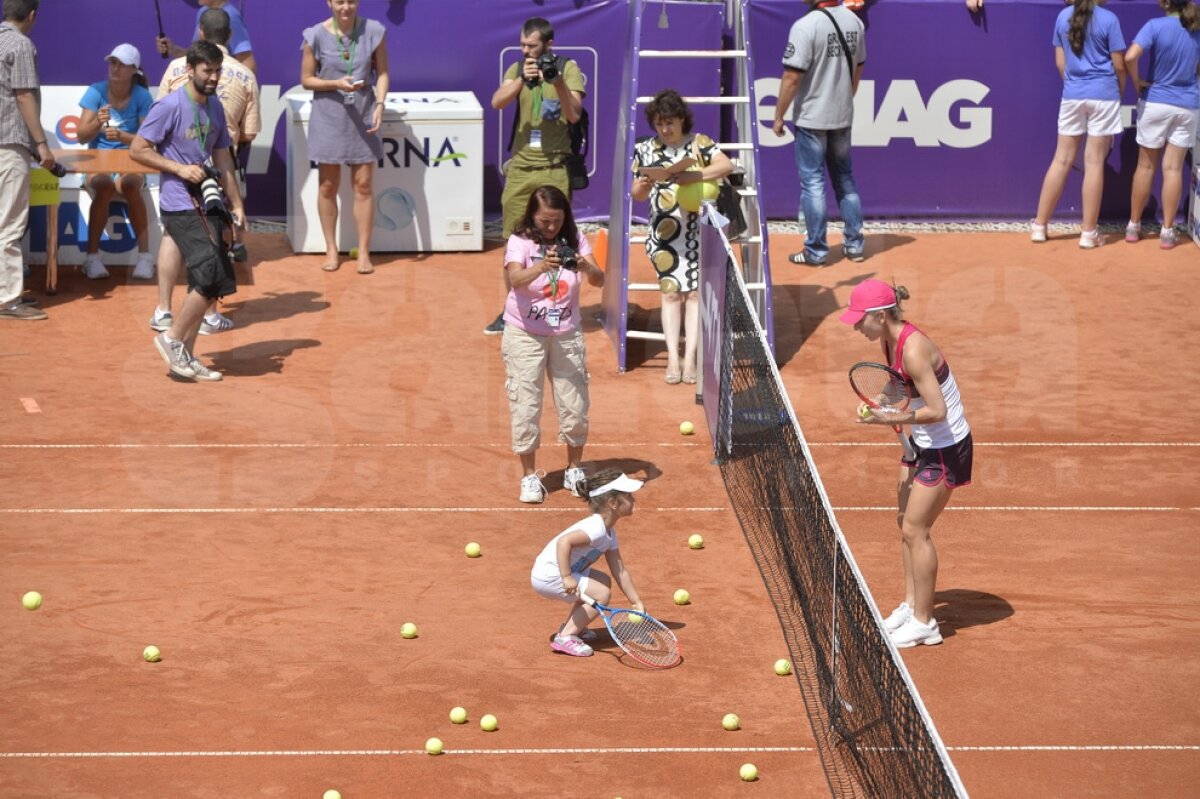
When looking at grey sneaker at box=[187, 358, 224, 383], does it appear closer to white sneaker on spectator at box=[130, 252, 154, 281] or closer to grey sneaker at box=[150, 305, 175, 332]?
grey sneaker at box=[150, 305, 175, 332]

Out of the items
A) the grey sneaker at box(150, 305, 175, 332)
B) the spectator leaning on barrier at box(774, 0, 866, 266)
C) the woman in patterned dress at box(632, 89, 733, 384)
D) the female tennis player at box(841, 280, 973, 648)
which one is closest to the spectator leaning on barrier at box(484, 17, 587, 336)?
the woman in patterned dress at box(632, 89, 733, 384)

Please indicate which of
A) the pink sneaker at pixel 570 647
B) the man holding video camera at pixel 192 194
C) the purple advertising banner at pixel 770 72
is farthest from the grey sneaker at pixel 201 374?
the pink sneaker at pixel 570 647

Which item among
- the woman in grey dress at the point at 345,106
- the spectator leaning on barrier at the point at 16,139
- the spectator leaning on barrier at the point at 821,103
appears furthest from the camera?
the spectator leaning on barrier at the point at 821,103

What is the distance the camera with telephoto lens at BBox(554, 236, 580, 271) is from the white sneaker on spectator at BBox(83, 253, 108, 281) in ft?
21.4

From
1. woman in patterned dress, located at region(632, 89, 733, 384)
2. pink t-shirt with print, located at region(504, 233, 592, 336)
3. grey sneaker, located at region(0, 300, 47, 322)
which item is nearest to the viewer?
pink t-shirt with print, located at region(504, 233, 592, 336)

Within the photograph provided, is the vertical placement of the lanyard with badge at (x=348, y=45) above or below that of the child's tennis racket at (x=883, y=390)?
above

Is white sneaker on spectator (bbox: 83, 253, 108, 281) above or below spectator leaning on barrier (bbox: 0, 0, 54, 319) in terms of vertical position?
below

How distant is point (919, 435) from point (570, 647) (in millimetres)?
1956

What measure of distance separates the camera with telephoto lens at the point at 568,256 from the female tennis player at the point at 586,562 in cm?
191

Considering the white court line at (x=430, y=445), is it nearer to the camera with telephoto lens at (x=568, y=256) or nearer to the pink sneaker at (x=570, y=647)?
the camera with telephoto lens at (x=568, y=256)

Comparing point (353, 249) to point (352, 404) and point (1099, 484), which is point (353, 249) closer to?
point (352, 404)

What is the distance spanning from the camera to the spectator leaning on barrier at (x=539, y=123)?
13.0m

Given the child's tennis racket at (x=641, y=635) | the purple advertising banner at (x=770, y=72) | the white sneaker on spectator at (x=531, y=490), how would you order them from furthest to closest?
the purple advertising banner at (x=770, y=72) → the white sneaker on spectator at (x=531, y=490) → the child's tennis racket at (x=641, y=635)

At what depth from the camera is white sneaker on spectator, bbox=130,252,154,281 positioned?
14688mm
